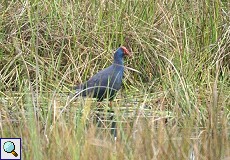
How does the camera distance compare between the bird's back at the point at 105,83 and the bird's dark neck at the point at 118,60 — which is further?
the bird's dark neck at the point at 118,60

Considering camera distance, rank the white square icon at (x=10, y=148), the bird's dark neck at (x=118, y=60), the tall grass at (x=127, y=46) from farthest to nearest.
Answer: the bird's dark neck at (x=118, y=60)
the tall grass at (x=127, y=46)
the white square icon at (x=10, y=148)

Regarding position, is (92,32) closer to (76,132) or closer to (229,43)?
(229,43)

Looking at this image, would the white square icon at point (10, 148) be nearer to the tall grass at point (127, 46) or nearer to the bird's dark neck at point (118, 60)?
the tall grass at point (127, 46)

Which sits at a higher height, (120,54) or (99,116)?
(120,54)

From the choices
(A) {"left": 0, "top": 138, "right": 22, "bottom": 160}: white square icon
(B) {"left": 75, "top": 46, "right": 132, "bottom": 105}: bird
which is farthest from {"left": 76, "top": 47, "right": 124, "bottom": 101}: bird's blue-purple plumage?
(A) {"left": 0, "top": 138, "right": 22, "bottom": 160}: white square icon

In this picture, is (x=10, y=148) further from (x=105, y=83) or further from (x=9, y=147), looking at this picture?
(x=105, y=83)

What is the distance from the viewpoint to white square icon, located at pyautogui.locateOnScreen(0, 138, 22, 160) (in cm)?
369

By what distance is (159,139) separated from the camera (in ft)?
12.1

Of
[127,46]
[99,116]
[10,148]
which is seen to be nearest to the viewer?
[10,148]

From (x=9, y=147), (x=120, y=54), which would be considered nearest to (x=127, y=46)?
(x=120, y=54)

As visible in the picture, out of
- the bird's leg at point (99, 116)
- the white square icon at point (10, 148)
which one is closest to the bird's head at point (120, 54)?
the bird's leg at point (99, 116)

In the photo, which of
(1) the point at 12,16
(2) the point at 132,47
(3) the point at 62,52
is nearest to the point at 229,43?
(2) the point at 132,47

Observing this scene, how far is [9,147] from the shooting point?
146 inches

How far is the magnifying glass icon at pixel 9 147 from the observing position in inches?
146
